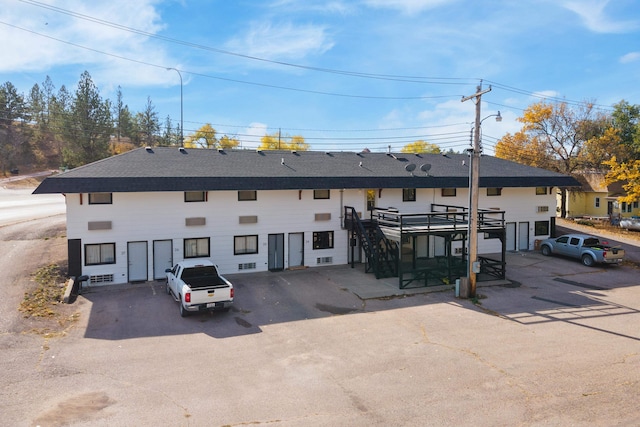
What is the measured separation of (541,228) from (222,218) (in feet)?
75.8

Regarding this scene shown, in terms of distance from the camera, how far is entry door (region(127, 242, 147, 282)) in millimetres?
21203

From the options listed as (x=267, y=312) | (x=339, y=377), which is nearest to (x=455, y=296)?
(x=267, y=312)

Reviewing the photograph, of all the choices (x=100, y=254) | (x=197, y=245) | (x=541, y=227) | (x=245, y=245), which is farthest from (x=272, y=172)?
(x=541, y=227)

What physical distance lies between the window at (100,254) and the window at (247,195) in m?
6.64

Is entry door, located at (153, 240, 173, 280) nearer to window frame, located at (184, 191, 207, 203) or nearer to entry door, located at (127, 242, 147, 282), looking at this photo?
entry door, located at (127, 242, 147, 282)

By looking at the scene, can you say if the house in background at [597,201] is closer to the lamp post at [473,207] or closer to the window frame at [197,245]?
the lamp post at [473,207]

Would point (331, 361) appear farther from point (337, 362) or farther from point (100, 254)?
point (100, 254)

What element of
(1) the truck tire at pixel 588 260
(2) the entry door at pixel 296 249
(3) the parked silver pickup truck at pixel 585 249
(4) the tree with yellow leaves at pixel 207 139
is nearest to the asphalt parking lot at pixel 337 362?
(2) the entry door at pixel 296 249

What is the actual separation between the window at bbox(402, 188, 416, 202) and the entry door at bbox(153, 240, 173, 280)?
46.7 feet

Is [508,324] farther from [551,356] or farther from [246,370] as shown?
[246,370]

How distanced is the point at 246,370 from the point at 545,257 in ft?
78.5

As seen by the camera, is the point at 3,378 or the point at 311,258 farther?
the point at 311,258

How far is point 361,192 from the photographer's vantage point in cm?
2609

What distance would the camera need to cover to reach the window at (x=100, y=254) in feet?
67.4
